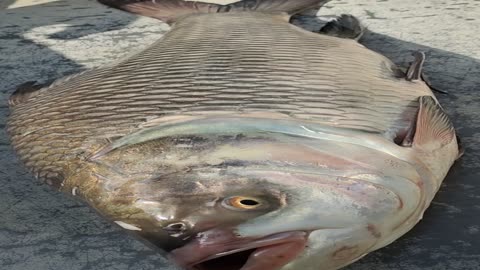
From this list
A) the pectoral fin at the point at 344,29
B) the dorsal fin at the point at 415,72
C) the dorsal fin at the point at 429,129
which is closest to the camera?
the dorsal fin at the point at 429,129

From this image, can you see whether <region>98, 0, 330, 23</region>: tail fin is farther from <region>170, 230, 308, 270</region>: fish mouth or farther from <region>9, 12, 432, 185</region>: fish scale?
<region>170, 230, 308, 270</region>: fish mouth

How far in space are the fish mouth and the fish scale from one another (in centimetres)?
45

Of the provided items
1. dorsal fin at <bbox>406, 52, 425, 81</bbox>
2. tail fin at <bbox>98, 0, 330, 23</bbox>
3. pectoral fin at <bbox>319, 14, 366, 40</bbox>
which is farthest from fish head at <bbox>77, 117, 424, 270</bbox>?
tail fin at <bbox>98, 0, 330, 23</bbox>

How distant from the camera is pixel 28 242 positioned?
2344mm

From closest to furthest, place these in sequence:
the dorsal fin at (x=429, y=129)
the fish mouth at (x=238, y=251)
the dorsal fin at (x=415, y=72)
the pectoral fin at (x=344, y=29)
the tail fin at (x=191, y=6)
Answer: the fish mouth at (x=238, y=251), the dorsal fin at (x=429, y=129), the dorsal fin at (x=415, y=72), the pectoral fin at (x=344, y=29), the tail fin at (x=191, y=6)

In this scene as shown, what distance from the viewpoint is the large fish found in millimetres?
1720

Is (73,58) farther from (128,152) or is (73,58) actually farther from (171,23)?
(128,152)

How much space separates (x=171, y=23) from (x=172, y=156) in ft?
6.39

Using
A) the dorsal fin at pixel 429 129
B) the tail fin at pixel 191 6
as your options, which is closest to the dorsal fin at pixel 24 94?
the tail fin at pixel 191 6

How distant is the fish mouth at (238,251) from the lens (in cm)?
166

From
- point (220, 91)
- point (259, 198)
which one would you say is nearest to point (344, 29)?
point (220, 91)

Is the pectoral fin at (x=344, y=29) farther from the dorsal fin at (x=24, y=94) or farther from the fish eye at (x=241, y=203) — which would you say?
the fish eye at (x=241, y=203)

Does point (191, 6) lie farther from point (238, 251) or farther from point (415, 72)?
point (238, 251)

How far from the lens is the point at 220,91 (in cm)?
221
